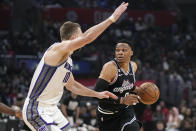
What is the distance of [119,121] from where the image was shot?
6.75 metres

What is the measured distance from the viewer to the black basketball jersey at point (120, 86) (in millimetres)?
6688

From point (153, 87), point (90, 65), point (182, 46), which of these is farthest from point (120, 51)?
point (182, 46)

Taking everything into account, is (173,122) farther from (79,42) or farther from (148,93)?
(79,42)

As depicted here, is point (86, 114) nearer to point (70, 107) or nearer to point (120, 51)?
point (70, 107)

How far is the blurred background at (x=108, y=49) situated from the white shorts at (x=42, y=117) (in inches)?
253

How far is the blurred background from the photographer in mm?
13625

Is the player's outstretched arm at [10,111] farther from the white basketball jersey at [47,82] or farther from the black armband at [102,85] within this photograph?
the black armband at [102,85]

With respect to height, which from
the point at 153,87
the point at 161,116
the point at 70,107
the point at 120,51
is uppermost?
the point at 120,51

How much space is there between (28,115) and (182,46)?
18.0 m

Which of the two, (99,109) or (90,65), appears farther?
(90,65)

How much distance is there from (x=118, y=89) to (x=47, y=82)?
2.06 metres

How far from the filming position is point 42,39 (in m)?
19.5

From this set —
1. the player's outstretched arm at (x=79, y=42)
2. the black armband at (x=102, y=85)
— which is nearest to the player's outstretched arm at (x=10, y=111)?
the player's outstretched arm at (x=79, y=42)

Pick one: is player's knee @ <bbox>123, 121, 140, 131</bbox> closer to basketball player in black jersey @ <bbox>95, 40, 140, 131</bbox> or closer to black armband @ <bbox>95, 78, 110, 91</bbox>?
basketball player in black jersey @ <bbox>95, 40, 140, 131</bbox>
